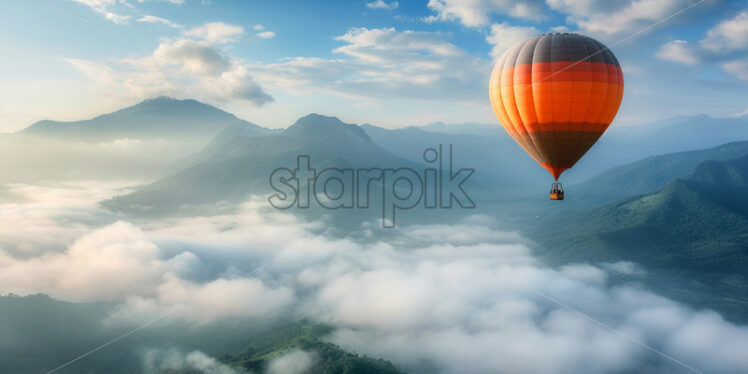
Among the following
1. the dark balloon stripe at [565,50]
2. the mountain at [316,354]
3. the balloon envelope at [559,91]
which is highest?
the dark balloon stripe at [565,50]

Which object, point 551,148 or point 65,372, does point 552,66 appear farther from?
point 65,372

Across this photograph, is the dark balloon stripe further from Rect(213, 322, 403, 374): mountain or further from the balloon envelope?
Rect(213, 322, 403, 374): mountain

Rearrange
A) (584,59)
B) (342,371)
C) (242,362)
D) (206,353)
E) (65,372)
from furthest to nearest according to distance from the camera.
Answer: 1. (206,353)
2. (65,372)
3. (242,362)
4. (342,371)
5. (584,59)

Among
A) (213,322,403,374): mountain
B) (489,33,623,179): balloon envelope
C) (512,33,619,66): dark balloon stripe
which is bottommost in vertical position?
(213,322,403,374): mountain

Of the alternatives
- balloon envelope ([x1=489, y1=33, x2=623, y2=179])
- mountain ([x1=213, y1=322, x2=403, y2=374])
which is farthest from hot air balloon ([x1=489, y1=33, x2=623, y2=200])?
mountain ([x1=213, y1=322, x2=403, y2=374])

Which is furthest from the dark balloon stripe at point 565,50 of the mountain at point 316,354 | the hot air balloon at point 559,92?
the mountain at point 316,354

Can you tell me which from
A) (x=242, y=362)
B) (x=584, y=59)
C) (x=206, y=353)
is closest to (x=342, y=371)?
(x=242, y=362)

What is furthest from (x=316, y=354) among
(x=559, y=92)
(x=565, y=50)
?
(x=565, y=50)

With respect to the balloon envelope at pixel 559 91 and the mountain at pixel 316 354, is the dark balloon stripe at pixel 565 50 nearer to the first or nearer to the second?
the balloon envelope at pixel 559 91
